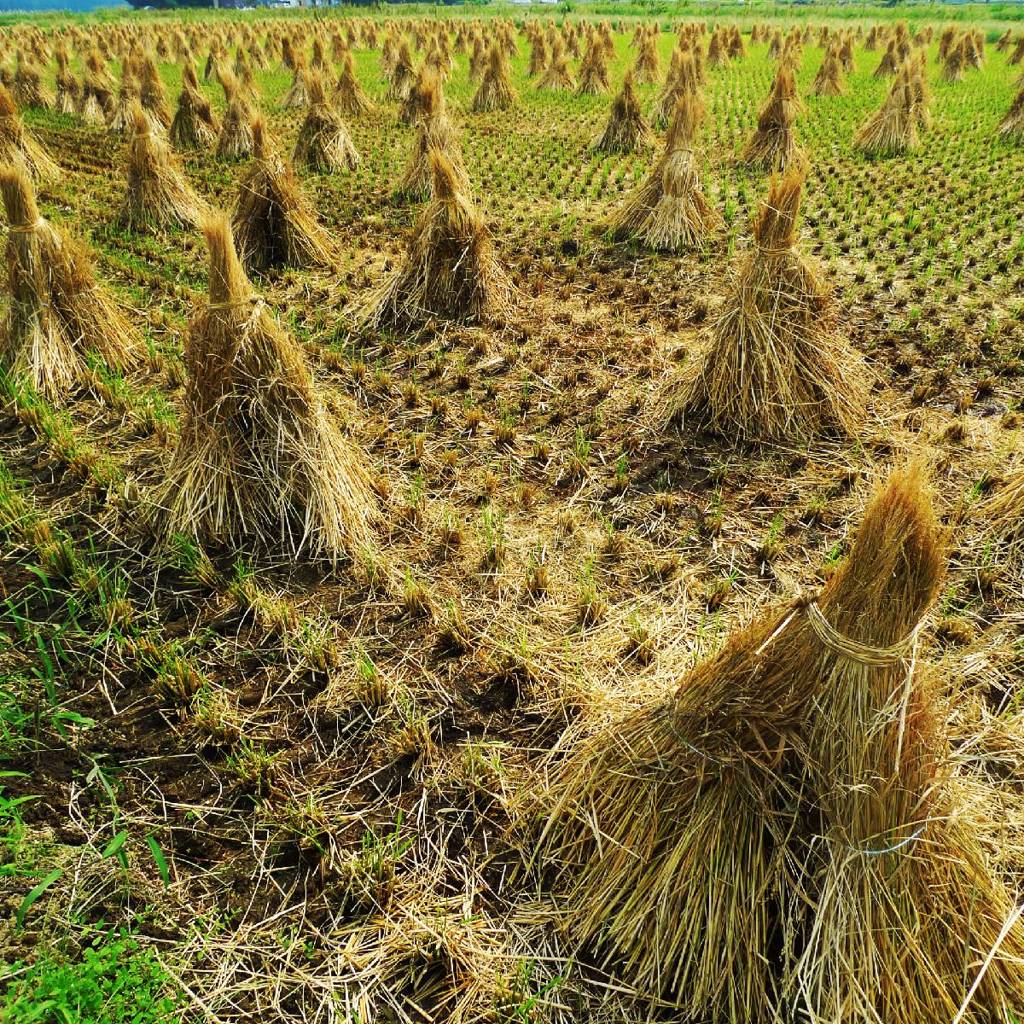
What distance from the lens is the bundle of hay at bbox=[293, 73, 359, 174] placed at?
400 inches

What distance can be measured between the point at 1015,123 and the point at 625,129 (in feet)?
18.5

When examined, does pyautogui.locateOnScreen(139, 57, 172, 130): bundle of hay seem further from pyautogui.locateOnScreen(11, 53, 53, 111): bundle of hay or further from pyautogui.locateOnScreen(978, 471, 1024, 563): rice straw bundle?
pyautogui.locateOnScreen(978, 471, 1024, 563): rice straw bundle

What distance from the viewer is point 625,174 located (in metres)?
10.0

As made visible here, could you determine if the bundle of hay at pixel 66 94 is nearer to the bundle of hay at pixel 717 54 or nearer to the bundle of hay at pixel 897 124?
the bundle of hay at pixel 897 124

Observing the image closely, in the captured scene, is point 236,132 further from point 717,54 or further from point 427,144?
point 717,54

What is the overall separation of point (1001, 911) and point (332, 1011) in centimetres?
176

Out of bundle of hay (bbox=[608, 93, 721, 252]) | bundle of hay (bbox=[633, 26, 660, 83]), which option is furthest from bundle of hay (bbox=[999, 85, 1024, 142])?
bundle of hay (bbox=[633, 26, 660, 83])

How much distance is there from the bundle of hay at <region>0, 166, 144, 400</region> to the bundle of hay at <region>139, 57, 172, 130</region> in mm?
8365

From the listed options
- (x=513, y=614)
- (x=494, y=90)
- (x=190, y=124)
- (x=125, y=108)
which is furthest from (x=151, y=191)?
(x=494, y=90)

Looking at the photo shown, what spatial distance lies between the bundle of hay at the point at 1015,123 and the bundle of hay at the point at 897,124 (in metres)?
1.50

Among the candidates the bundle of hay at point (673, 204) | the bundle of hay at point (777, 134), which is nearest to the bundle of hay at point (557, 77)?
the bundle of hay at point (777, 134)

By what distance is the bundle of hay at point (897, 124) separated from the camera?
10.2 metres

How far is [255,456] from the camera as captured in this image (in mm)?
3637

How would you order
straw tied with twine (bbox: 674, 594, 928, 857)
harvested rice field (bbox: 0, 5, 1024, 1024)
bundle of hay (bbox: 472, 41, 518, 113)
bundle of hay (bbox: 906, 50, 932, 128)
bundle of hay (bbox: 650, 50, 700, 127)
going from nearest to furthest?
1. straw tied with twine (bbox: 674, 594, 928, 857)
2. harvested rice field (bbox: 0, 5, 1024, 1024)
3. bundle of hay (bbox: 906, 50, 932, 128)
4. bundle of hay (bbox: 650, 50, 700, 127)
5. bundle of hay (bbox: 472, 41, 518, 113)
